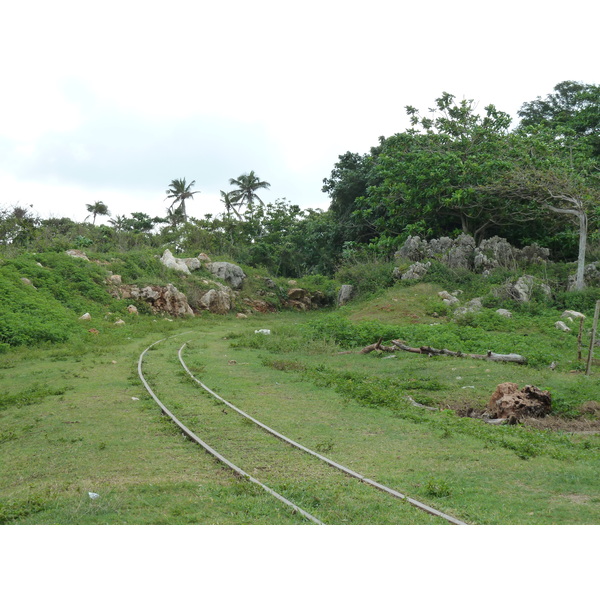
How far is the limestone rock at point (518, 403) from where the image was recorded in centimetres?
1036

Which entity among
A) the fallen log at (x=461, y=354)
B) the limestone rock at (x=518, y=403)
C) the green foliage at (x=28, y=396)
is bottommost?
the green foliage at (x=28, y=396)

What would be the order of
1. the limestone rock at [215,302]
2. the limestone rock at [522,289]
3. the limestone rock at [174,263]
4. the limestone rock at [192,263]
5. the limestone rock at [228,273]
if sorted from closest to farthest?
the limestone rock at [522,289] < the limestone rock at [215,302] < the limestone rock at [174,263] < the limestone rock at [192,263] < the limestone rock at [228,273]

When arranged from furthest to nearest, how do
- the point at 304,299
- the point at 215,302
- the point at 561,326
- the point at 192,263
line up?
the point at 304,299 → the point at 192,263 → the point at 215,302 → the point at 561,326

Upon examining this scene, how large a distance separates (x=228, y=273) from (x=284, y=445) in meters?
30.3

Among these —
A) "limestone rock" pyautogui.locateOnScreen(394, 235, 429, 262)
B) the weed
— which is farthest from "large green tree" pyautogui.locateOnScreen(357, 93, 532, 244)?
the weed

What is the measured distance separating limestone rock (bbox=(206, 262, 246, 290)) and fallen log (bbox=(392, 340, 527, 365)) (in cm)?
2179

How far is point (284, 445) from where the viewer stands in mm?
8242

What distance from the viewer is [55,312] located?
22312 millimetres

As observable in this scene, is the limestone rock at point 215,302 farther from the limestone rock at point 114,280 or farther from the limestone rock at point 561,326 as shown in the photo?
the limestone rock at point 561,326

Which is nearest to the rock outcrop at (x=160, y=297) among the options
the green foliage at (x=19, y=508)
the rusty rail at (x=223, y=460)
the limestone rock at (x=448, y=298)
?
the limestone rock at (x=448, y=298)

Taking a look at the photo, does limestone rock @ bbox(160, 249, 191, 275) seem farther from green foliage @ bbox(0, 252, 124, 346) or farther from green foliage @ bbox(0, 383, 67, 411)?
green foliage @ bbox(0, 383, 67, 411)

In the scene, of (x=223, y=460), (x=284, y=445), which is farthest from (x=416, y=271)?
(x=223, y=460)

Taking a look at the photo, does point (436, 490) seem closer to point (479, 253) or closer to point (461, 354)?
point (461, 354)

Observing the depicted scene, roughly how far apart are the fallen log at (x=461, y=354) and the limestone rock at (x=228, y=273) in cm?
2179
